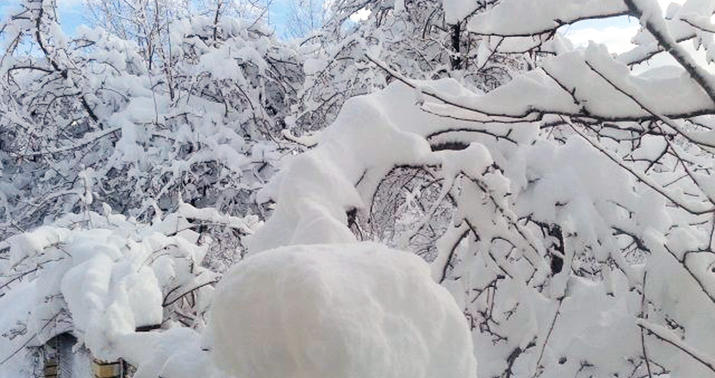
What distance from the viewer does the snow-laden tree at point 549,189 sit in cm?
116

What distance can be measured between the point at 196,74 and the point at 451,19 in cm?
399

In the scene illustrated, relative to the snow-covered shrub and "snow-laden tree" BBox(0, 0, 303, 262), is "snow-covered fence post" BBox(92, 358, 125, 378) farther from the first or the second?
"snow-laden tree" BBox(0, 0, 303, 262)

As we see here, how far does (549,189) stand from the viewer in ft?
5.71

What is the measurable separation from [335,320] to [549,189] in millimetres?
1206

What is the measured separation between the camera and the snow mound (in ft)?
2.31

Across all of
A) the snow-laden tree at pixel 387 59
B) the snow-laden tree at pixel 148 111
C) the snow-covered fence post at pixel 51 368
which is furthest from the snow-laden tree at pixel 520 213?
the snow-laden tree at pixel 148 111

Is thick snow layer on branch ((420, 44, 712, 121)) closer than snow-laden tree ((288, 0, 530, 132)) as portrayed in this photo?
Yes

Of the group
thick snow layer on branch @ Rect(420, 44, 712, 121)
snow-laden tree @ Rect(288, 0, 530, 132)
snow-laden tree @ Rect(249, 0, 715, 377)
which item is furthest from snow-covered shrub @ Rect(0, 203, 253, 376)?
snow-laden tree @ Rect(288, 0, 530, 132)

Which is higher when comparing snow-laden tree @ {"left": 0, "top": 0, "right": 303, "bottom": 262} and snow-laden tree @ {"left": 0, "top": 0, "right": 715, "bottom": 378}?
snow-laden tree @ {"left": 0, "top": 0, "right": 303, "bottom": 262}

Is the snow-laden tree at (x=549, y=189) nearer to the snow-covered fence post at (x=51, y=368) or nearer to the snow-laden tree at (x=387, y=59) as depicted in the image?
the snow-covered fence post at (x=51, y=368)

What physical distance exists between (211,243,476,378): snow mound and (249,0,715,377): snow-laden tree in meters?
0.39

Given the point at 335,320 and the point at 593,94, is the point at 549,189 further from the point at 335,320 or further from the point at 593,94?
the point at 335,320

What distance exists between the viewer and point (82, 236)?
2240mm

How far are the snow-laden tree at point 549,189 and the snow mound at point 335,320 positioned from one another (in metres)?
0.39
